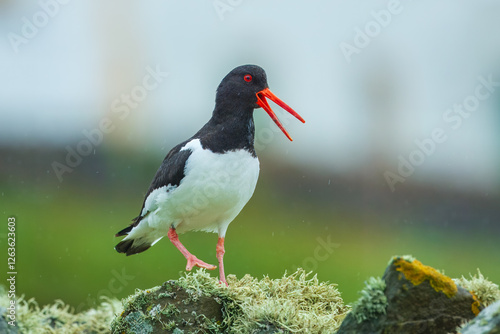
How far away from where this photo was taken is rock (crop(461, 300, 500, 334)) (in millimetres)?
2475

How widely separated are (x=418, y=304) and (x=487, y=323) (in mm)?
411

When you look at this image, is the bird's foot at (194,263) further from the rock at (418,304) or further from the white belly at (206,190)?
the rock at (418,304)

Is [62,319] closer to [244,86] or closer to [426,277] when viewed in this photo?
Result: [244,86]

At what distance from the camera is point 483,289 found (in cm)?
307

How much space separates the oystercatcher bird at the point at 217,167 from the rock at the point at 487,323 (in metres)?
1.97

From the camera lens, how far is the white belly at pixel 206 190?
4254mm

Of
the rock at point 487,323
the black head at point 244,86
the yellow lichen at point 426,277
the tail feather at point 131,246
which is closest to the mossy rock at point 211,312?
the yellow lichen at point 426,277

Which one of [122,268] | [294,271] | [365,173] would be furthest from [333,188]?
[294,271]

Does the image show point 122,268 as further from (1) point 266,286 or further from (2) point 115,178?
(1) point 266,286

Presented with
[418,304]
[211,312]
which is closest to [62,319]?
[211,312]

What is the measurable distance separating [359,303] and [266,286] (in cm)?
129

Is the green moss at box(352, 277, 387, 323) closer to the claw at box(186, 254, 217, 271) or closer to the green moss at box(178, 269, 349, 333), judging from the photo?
the green moss at box(178, 269, 349, 333)

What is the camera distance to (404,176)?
10.7 meters

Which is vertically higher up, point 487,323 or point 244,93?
point 244,93
